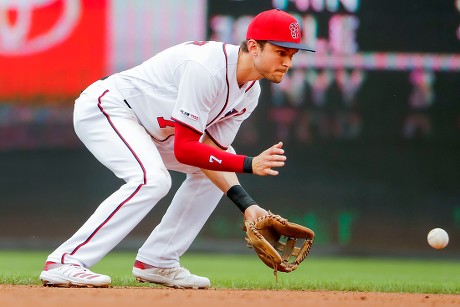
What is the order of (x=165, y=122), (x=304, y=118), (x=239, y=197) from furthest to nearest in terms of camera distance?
1. (x=304, y=118)
2. (x=239, y=197)
3. (x=165, y=122)

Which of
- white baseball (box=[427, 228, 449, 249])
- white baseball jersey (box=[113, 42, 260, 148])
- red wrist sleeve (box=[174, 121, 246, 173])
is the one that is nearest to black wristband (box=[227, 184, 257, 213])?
white baseball jersey (box=[113, 42, 260, 148])

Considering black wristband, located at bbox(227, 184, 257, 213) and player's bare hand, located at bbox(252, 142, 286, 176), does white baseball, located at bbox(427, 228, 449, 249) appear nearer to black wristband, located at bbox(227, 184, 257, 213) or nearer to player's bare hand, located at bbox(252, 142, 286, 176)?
black wristband, located at bbox(227, 184, 257, 213)

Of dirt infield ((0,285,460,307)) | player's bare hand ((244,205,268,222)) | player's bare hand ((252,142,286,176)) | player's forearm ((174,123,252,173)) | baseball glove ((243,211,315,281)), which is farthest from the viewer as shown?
player's bare hand ((244,205,268,222))

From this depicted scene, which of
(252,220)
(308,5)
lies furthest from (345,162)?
(252,220)

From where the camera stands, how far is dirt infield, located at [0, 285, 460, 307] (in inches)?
163

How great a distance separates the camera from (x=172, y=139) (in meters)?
5.13

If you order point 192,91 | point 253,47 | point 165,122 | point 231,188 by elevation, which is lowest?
point 231,188

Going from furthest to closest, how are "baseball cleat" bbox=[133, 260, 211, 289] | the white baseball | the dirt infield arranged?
the white baseball
"baseball cleat" bbox=[133, 260, 211, 289]
the dirt infield

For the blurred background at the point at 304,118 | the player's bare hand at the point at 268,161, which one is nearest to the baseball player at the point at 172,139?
the player's bare hand at the point at 268,161

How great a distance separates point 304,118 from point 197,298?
426 cm

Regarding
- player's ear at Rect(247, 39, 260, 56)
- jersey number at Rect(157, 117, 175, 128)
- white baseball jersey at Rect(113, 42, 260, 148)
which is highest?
player's ear at Rect(247, 39, 260, 56)

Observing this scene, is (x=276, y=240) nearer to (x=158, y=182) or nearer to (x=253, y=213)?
(x=253, y=213)

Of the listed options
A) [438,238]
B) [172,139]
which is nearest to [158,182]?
[172,139]

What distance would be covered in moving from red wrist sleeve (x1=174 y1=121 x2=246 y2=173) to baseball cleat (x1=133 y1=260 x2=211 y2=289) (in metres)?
0.81
